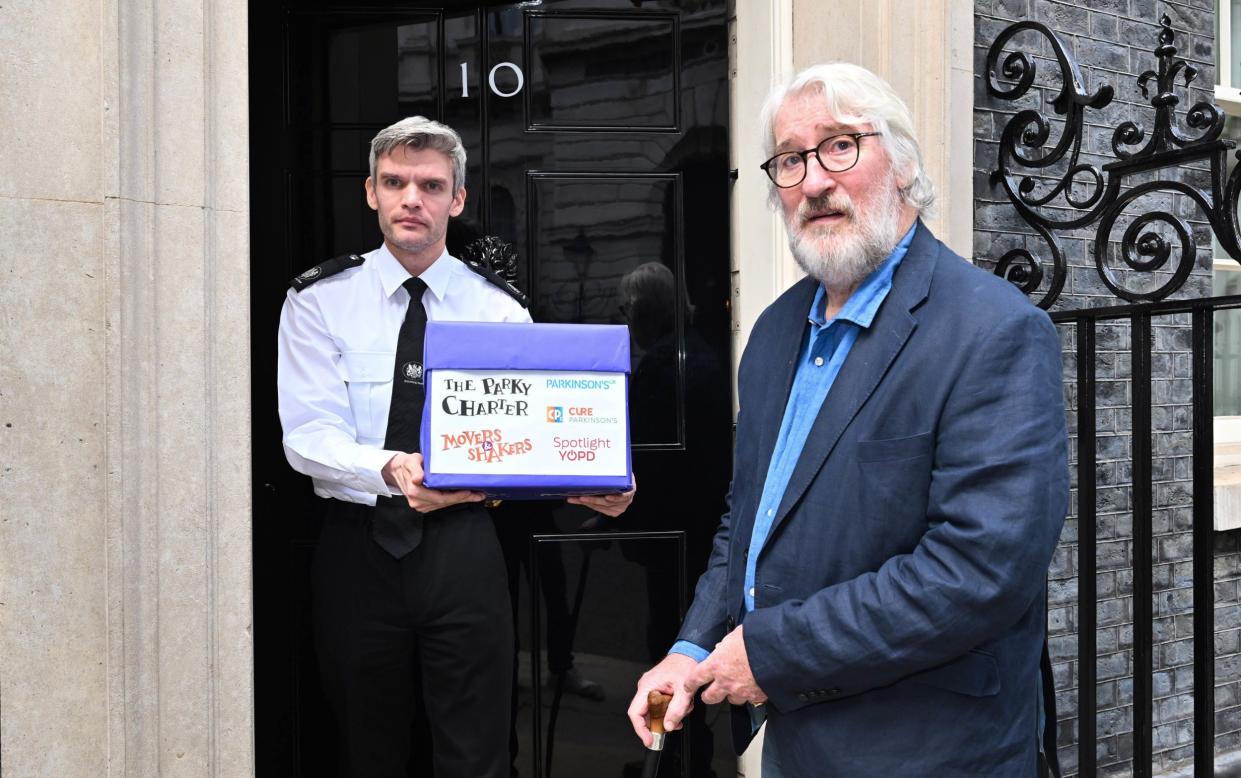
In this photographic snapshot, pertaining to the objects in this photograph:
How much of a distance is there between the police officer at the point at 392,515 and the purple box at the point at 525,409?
8.8 inches

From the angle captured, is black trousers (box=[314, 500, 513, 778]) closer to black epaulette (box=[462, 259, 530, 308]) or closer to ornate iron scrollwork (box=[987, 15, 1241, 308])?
black epaulette (box=[462, 259, 530, 308])

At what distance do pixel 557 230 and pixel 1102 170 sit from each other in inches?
71.6

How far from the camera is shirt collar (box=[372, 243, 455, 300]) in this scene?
8.71 feet

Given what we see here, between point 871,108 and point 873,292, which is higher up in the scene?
point 871,108

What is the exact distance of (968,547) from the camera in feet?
4.81

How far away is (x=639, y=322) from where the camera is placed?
3252 millimetres

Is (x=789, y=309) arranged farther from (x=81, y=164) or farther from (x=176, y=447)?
(x=81, y=164)

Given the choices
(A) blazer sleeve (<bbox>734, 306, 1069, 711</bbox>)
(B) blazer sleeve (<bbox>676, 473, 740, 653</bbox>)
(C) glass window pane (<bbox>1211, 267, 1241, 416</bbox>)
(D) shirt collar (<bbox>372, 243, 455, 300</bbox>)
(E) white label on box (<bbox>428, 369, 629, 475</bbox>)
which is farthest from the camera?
(C) glass window pane (<bbox>1211, 267, 1241, 416</bbox>)

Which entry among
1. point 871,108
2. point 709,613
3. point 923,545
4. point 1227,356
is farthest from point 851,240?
point 1227,356

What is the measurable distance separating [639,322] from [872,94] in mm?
1571

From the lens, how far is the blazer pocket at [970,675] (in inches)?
61.7

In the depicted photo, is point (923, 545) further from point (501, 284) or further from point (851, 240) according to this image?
point (501, 284)

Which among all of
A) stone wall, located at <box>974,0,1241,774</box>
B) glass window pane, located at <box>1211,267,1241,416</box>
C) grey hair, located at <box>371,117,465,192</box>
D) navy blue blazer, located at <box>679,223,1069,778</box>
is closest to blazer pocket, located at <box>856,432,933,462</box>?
navy blue blazer, located at <box>679,223,1069,778</box>

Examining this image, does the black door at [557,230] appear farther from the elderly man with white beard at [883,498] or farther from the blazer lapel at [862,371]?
the blazer lapel at [862,371]
